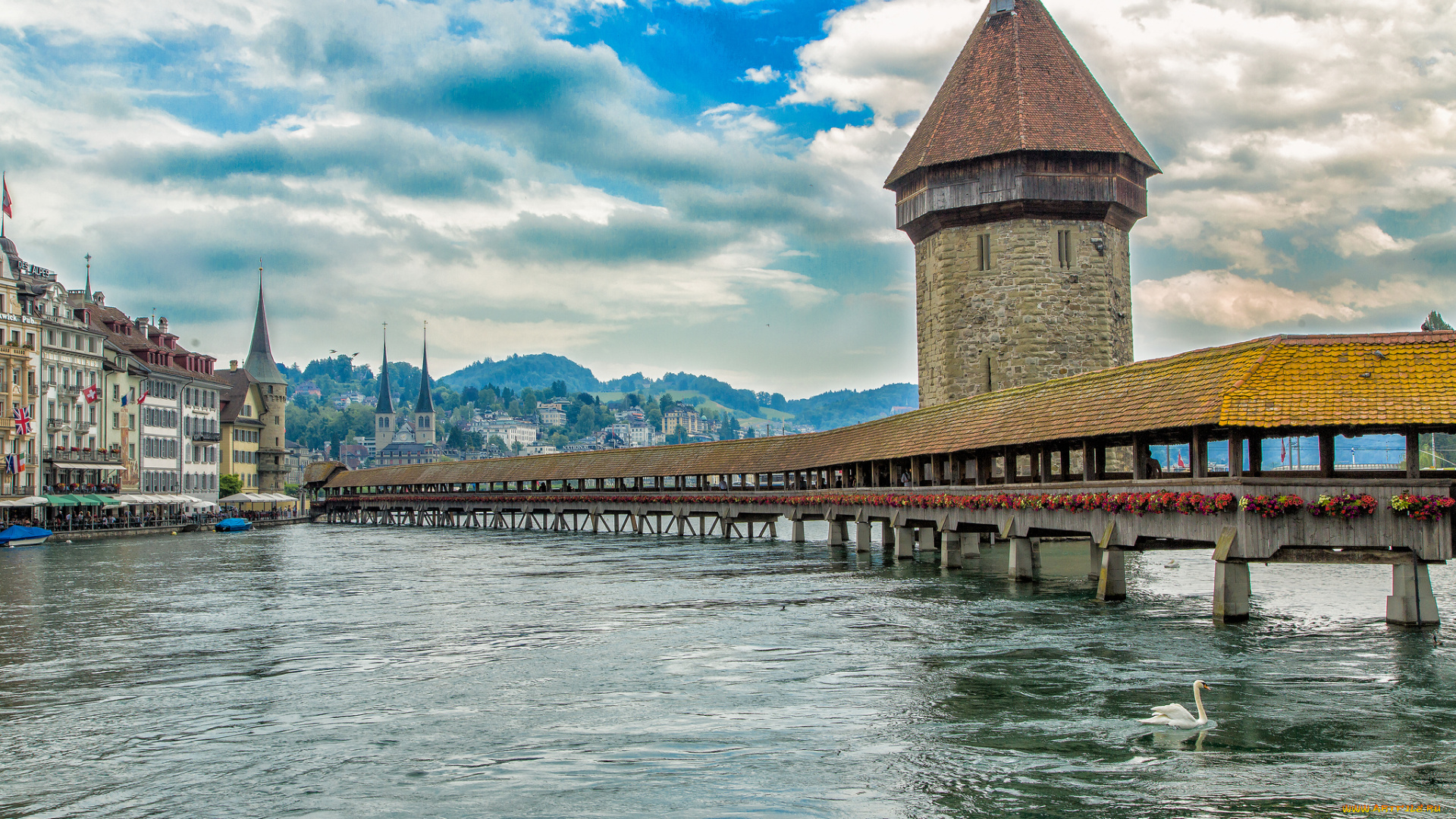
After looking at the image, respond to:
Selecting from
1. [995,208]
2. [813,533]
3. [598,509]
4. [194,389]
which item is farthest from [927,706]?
[194,389]

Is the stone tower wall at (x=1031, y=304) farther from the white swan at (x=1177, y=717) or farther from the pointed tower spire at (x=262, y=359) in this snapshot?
the pointed tower spire at (x=262, y=359)

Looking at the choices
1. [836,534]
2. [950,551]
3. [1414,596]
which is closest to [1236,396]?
[1414,596]

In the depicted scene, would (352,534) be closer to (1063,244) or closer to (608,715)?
(1063,244)

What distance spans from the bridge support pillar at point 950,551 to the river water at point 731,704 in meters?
4.11

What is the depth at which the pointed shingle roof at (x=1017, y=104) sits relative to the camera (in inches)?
1652

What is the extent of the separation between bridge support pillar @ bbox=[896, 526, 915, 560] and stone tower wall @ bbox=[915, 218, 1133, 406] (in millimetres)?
9222

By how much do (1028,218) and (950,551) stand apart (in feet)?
53.1

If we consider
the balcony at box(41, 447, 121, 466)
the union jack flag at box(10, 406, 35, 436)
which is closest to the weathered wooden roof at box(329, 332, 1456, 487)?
the union jack flag at box(10, 406, 35, 436)

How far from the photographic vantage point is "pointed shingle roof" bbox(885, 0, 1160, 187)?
42.0m

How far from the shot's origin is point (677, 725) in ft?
41.2

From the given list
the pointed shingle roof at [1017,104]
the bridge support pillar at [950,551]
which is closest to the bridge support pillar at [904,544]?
the bridge support pillar at [950,551]

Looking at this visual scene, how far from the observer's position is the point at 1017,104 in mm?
42656

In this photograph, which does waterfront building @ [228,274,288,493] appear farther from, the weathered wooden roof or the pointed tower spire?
the weathered wooden roof

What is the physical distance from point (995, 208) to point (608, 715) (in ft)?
108
